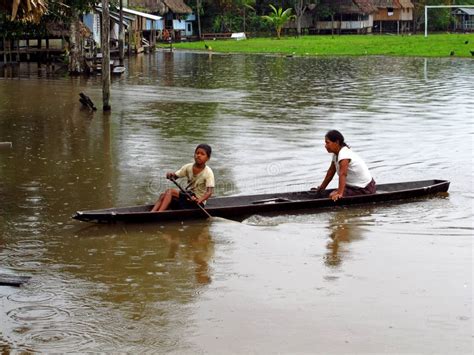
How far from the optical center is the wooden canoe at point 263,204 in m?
9.96

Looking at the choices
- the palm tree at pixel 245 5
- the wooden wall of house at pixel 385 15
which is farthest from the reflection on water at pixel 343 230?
the wooden wall of house at pixel 385 15

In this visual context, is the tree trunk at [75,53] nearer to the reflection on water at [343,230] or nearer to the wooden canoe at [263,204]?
the wooden canoe at [263,204]

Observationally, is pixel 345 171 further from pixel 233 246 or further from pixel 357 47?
pixel 357 47

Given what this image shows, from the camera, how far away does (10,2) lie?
39.4 ft

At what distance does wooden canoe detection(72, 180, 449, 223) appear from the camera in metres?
9.96

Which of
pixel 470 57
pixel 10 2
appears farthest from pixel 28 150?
pixel 470 57

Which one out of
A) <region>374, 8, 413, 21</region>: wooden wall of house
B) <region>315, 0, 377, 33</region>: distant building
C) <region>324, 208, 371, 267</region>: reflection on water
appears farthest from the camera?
<region>374, 8, 413, 21</region>: wooden wall of house

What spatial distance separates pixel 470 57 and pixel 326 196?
39.0 metres

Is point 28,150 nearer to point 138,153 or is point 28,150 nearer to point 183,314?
point 138,153

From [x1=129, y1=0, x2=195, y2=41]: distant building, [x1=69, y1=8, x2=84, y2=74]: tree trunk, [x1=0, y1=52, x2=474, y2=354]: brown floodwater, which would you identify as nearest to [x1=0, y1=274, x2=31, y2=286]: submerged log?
[x1=0, y1=52, x2=474, y2=354]: brown floodwater

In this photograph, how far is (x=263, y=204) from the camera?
34.6 feet

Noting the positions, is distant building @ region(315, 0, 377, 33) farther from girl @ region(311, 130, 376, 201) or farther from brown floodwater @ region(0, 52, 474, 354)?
girl @ region(311, 130, 376, 201)

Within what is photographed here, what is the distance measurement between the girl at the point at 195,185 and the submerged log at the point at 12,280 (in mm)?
2513

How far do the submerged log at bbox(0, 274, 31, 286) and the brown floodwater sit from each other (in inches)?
3.7
